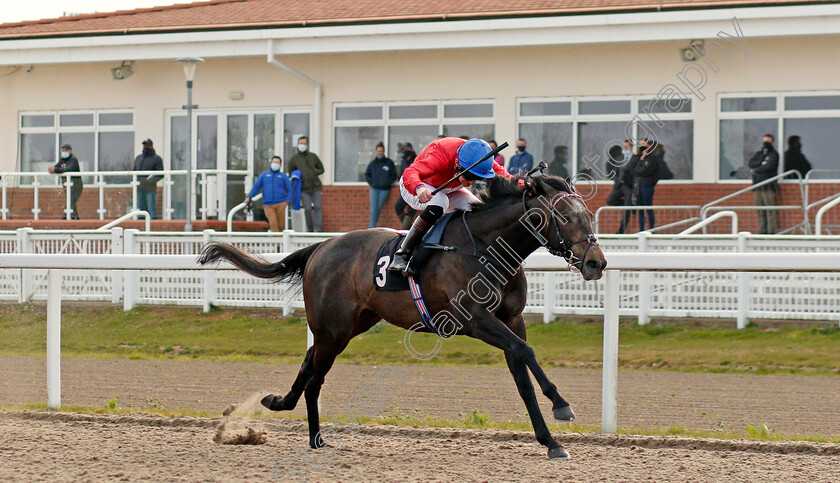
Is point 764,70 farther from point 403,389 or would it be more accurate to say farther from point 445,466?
point 445,466

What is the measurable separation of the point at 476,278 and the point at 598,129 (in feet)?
34.5

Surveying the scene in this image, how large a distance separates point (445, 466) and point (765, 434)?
1855mm

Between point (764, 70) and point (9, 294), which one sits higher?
point (764, 70)

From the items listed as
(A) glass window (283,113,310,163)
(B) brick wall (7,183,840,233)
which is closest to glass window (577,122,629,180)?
(B) brick wall (7,183,840,233)

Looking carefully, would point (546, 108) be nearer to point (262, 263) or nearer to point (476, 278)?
point (262, 263)

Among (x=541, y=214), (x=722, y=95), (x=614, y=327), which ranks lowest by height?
(x=614, y=327)

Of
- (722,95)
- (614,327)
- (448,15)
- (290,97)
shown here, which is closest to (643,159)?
(722,95)

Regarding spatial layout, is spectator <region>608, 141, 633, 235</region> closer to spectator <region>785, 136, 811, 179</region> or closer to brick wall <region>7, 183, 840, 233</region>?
brick wall <region>7, 183, 840, 233</region>

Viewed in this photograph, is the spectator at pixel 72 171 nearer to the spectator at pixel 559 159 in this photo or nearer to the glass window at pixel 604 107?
the spectator at pixel 559 159

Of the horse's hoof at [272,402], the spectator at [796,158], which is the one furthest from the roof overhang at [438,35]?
the horse's hoof at [272,402]

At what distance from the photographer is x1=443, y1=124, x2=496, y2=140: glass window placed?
50.8 feet

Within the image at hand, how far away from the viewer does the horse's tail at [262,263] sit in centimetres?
579

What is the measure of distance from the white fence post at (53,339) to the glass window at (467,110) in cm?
976

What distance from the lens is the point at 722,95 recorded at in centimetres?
1427
